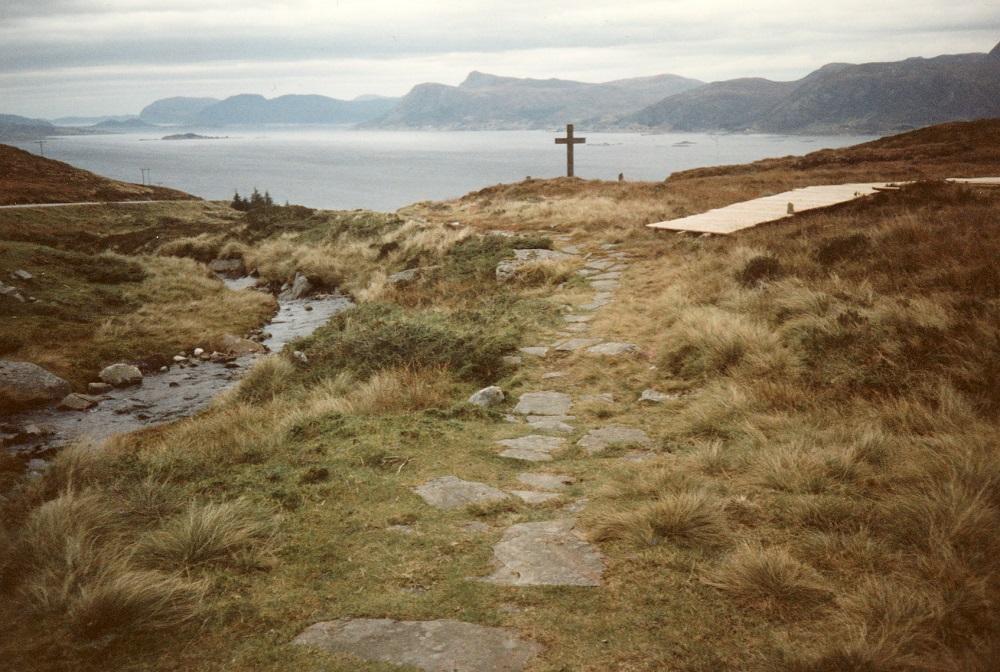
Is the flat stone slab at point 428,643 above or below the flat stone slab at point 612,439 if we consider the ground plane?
above

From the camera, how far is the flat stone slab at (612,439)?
214 inches

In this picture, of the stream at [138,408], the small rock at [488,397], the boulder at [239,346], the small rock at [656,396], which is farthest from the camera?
the boulder at [239,346]

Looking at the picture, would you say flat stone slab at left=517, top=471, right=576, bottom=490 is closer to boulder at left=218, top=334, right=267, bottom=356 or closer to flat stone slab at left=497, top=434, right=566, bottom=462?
flat stone slab at left=497, top=434, right=566, bottom=462

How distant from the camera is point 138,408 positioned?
1092 centimetres

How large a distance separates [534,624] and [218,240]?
30.2 m

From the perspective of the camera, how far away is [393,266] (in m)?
20.0

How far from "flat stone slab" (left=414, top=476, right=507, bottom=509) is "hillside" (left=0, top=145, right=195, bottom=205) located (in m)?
41.3

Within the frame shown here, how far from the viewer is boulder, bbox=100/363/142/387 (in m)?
12.2

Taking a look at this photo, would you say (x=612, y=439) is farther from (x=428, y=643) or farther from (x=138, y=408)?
(x=138, y=408)

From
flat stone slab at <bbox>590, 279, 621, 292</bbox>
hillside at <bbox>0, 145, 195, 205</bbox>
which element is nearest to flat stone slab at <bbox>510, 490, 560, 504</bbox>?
flat stone slab at <bbox>590, 279, 621, 292</bbox>

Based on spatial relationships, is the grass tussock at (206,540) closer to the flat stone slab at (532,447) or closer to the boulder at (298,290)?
the flat stone slab at (532,447)

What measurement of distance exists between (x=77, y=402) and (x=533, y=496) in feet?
33.4

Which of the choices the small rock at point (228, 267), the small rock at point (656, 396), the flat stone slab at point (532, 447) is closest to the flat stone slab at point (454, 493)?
the flat stone slab at point (532, 447)

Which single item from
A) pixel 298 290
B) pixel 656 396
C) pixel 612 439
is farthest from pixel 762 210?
pixel 298 290
